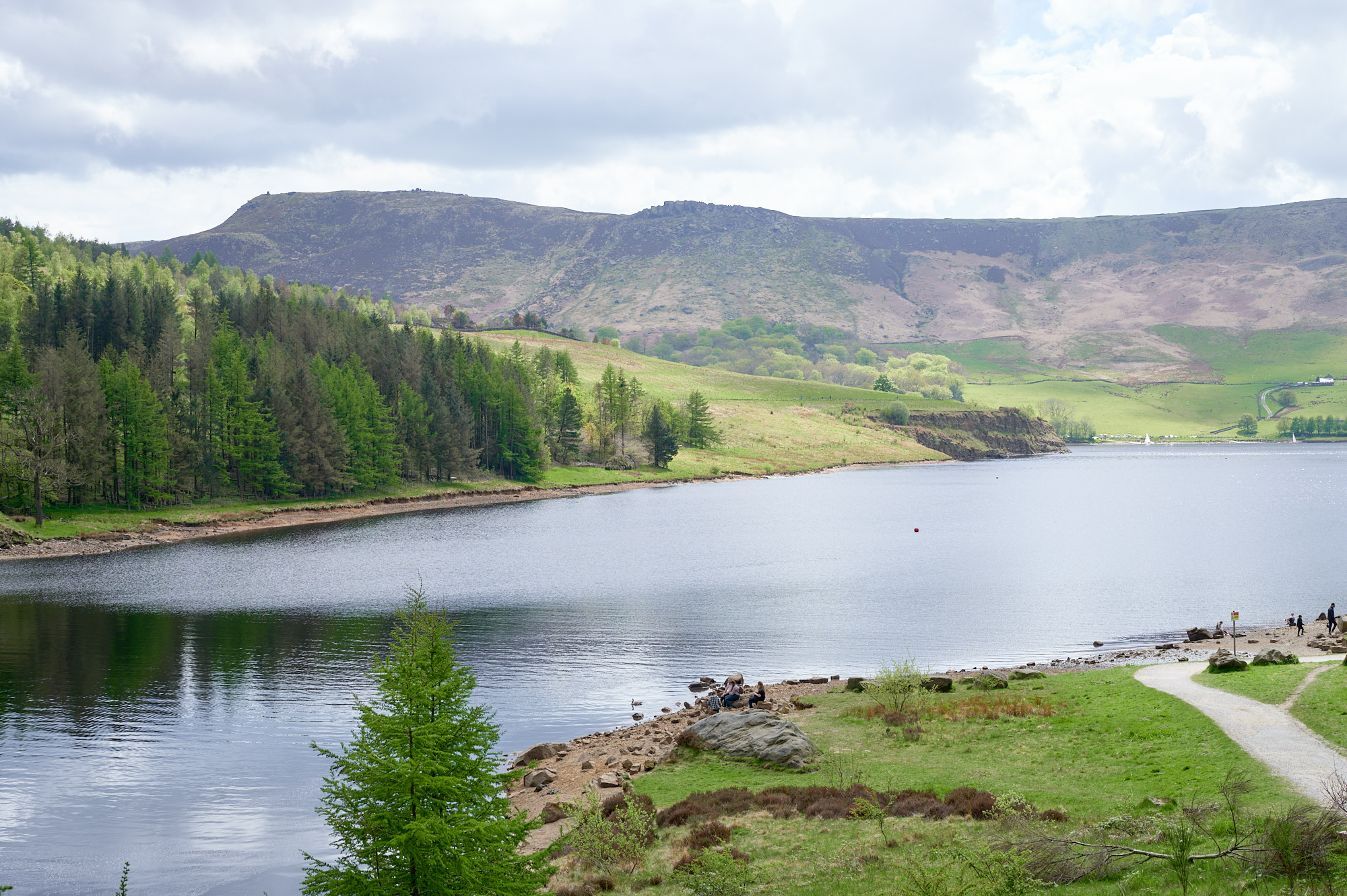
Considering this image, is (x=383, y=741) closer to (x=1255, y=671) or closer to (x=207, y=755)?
(x=207, y=755)

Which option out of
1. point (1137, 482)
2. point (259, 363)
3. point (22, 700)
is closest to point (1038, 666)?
point (22, 700)

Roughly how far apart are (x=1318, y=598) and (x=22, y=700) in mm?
77368

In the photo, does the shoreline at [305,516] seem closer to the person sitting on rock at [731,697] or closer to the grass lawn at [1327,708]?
the person sitting on rock at [731,697]

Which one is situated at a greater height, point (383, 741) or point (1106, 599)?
point (383, 741)

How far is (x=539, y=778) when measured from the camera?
1162 inches

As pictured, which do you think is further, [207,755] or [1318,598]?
[1318,598]

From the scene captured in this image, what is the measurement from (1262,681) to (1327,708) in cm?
506

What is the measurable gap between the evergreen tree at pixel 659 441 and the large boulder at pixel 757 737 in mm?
144903

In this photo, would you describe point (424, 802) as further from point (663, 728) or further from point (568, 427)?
point (568, 427)

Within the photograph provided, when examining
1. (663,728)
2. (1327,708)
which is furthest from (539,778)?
(1327,708)

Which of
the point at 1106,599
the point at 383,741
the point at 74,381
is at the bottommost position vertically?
the point at 1106,599

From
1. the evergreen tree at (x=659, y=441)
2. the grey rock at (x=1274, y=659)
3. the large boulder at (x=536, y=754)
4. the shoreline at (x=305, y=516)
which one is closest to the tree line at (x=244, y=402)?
the evergreen tree at (x=659, y=441)

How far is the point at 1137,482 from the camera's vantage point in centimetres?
17238

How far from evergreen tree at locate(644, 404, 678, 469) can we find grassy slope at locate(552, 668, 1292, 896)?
14106 cm
